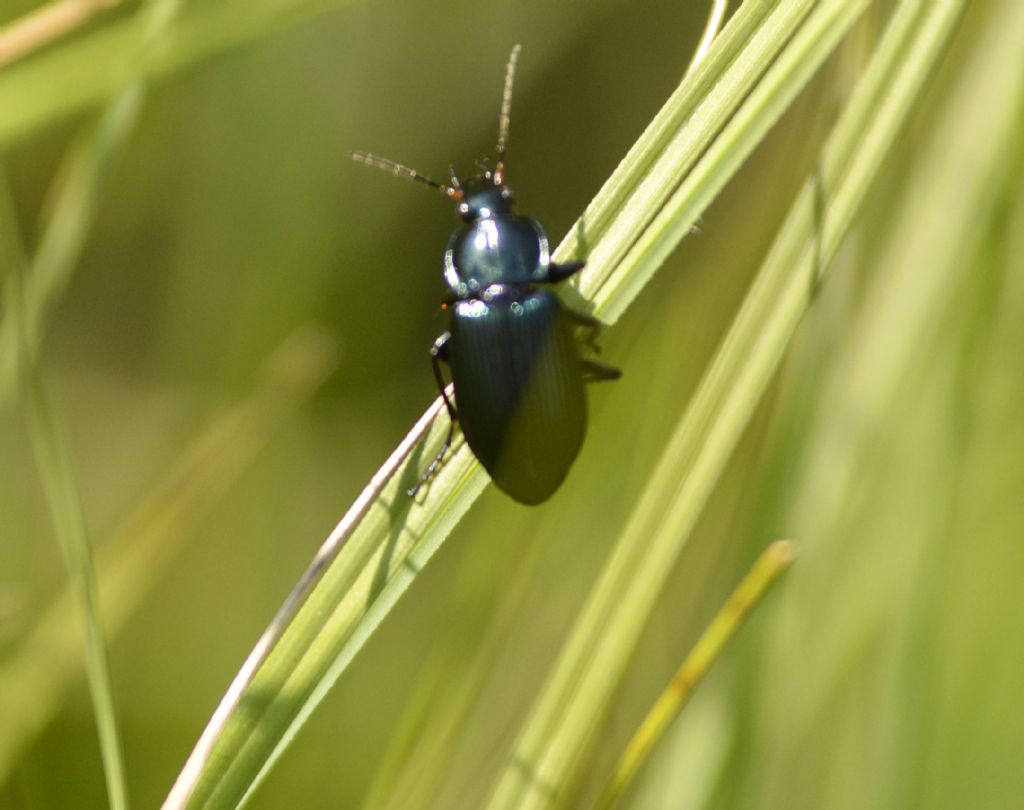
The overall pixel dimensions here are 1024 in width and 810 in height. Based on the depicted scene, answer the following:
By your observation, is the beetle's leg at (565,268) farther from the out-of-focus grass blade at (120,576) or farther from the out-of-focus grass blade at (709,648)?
the out-of-focus grass blade at (120,576)

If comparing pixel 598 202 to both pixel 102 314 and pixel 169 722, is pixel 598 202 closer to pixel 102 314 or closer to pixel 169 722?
pixel 169 722

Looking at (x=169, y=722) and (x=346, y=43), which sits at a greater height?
(x=346, y=43)

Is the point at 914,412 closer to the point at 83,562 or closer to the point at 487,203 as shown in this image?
the point at 487,203

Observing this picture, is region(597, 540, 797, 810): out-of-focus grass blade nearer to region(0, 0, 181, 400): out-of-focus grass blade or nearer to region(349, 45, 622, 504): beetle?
region(349, 45, 622, 504): beetle

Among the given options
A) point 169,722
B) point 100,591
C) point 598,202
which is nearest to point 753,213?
point 598,202

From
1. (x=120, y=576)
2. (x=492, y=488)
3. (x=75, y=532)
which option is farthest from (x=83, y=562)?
(x=492, y=488)
